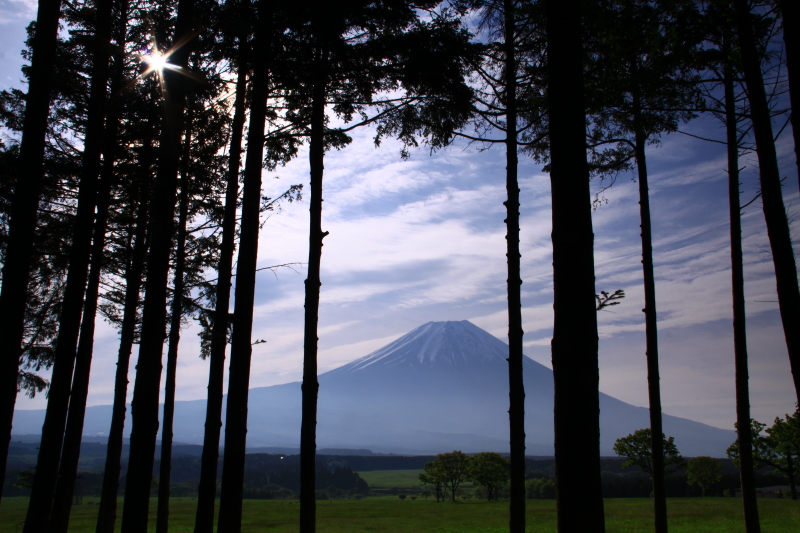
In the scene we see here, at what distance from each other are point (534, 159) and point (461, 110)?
252 cm

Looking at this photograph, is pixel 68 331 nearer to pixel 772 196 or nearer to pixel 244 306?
pixel 244 306

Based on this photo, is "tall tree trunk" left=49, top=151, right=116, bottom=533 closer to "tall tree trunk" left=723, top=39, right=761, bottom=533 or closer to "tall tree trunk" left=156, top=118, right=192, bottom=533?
"tall tree trunk" left=156, top=118, right=192, bottom=533

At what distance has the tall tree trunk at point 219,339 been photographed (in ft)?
26.6

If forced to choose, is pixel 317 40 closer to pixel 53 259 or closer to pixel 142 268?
pixel 142 268

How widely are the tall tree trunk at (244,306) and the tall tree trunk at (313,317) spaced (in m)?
0.87

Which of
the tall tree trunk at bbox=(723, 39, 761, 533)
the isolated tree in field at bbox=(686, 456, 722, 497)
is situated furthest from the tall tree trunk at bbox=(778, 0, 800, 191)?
the isolated tree in field at bbox=(686, 456, 722, 497)

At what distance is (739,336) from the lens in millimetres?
9367

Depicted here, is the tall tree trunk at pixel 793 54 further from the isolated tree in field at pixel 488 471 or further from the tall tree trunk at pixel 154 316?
the isolated tree in field at pixel 488 471

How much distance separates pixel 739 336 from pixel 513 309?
4652 millimetres

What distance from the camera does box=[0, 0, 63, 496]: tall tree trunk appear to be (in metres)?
5.57

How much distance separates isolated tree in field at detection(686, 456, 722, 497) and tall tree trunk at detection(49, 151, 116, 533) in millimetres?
58660

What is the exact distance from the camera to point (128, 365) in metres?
11.0

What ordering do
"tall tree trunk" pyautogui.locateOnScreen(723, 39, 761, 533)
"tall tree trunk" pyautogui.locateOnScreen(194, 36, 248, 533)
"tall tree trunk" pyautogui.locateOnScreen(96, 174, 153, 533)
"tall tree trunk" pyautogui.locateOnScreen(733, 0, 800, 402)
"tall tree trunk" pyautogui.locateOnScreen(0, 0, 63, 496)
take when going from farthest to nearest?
"tall tree trunk" pyautogui.locateOnScreen(96, 174, 153, 533), "tall tree trunk" pyautogui.locateOnScreen(723, 39, 761, 533), "tall tree trunk" pyautogui.locateOnScreen(194, 36, 248, 533), "tall tree trunk" pyautogui.locateOnScreen(733, 0, 800, 402), "tall tree trunk" pyautogui.locateOnScreen(0, 0, 63, 496)

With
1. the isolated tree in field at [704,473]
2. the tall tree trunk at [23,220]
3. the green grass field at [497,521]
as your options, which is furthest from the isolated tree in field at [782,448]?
the tall tree trunk at [23,220]
